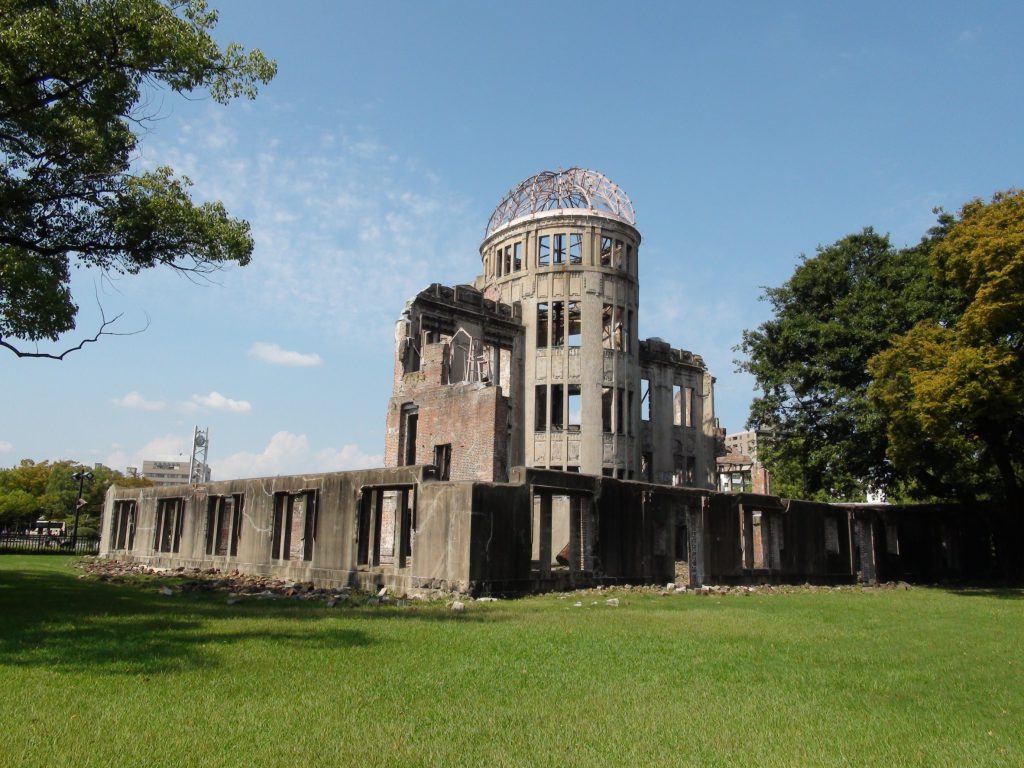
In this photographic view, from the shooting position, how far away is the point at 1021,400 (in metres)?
18.8

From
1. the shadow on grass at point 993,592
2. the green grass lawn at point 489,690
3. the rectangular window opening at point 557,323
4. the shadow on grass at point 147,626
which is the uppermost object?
the rectangular window opening at point 557,323

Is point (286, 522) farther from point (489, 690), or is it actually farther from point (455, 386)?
point (489, 690)

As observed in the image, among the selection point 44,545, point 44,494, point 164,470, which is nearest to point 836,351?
point 44,545

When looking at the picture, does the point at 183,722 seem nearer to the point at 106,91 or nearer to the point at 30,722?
the point at 30,722

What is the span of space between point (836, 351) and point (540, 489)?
1368cm

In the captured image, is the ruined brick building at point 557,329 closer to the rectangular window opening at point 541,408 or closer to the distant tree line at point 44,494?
the rectangular window opening at point 541,408

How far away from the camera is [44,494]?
66688 millimetres

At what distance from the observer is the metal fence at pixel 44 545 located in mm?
33000

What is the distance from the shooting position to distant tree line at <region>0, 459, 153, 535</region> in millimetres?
59781

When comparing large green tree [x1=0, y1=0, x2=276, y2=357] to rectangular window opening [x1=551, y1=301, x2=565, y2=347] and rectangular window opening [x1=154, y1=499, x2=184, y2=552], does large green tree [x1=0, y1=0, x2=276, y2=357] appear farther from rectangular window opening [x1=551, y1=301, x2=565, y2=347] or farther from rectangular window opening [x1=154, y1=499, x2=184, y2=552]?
rectangular window opening [x1=551, y1=301, x2=565, y2=347]

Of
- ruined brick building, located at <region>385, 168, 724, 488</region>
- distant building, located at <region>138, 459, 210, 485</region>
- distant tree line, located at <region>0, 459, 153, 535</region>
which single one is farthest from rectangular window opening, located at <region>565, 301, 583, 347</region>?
distant building, located at <region>138, 459, 210, 485</region>

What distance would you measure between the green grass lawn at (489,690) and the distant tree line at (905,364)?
9.15 metres

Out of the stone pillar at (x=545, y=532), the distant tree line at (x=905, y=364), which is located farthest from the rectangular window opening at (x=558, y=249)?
the stone pillar at (x=545, y=532)

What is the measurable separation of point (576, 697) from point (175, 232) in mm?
11497
